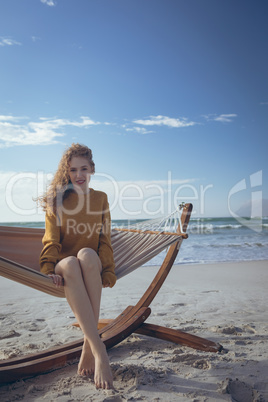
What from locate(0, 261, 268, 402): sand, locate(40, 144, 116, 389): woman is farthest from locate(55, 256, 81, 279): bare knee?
locate(0, 261, 268, 402): sand

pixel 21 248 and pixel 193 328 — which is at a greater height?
pixel 21 248

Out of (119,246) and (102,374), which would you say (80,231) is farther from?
(102,374)

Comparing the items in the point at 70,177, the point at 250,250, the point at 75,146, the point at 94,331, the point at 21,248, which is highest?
the point at 75,146

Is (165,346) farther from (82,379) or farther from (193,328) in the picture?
(82,379)

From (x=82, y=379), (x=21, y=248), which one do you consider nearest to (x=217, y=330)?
(x=82, y=379)

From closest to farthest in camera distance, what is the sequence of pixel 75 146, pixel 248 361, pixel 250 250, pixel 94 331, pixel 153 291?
pixel 94 331
pixel 248 361
pixel 75 146
pixel 153 291
pixel 250 250

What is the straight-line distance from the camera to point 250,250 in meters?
7.19

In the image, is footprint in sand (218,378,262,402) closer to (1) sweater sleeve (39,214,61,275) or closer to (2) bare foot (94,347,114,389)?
(2) bare foot (94,347,114,389)

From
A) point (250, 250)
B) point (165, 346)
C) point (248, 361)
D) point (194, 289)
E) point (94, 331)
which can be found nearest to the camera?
point (94, 331)

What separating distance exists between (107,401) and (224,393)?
0.43m

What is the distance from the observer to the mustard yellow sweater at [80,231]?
1.54 m

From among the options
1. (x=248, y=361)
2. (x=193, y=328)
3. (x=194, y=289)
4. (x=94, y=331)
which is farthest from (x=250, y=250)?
(x=94, y=331)

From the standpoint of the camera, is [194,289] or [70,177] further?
[194,289]

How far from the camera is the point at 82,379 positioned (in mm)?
1409
